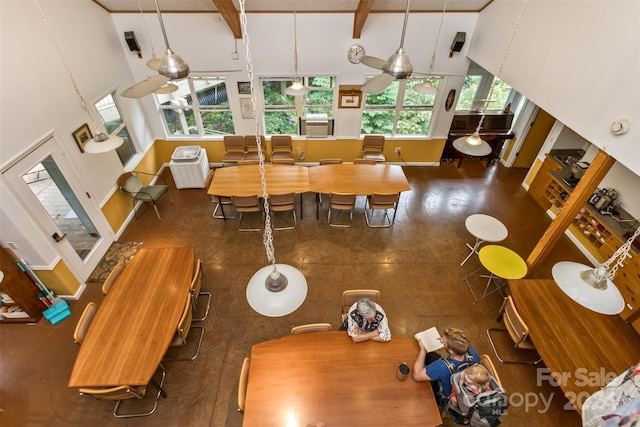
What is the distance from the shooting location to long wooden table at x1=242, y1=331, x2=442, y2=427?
9.73ft

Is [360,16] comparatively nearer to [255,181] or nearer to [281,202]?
[255,181]

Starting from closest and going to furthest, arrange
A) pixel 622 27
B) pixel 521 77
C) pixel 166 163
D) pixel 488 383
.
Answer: pixel 488 383
pixel 622 27
pixel 521 77
pixel 166 163

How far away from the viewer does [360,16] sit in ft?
19.5

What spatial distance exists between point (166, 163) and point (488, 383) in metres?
7.98

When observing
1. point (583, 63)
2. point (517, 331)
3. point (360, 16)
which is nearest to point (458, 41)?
point (360, 16)

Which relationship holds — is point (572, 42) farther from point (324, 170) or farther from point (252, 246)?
point (252, 246)

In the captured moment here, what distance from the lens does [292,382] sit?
3.19 m

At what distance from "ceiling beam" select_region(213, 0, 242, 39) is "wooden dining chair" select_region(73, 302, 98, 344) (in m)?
4.91

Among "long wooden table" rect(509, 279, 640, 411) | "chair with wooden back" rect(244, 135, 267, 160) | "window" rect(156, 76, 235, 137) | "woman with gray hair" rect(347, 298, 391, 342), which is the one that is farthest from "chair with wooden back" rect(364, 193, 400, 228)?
"window" rect(156, 76, 235, 137)

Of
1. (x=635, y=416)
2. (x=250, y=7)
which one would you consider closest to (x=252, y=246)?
(x=250, y=7)

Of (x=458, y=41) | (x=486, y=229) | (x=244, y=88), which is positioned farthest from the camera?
(x=244, y=88)

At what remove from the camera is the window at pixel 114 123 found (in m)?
5.93

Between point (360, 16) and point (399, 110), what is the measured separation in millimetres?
2345

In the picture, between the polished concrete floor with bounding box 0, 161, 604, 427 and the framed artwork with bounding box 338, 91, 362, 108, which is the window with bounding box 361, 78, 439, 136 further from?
the polished concrete floor with bounding box 0, 161, 604, 427
